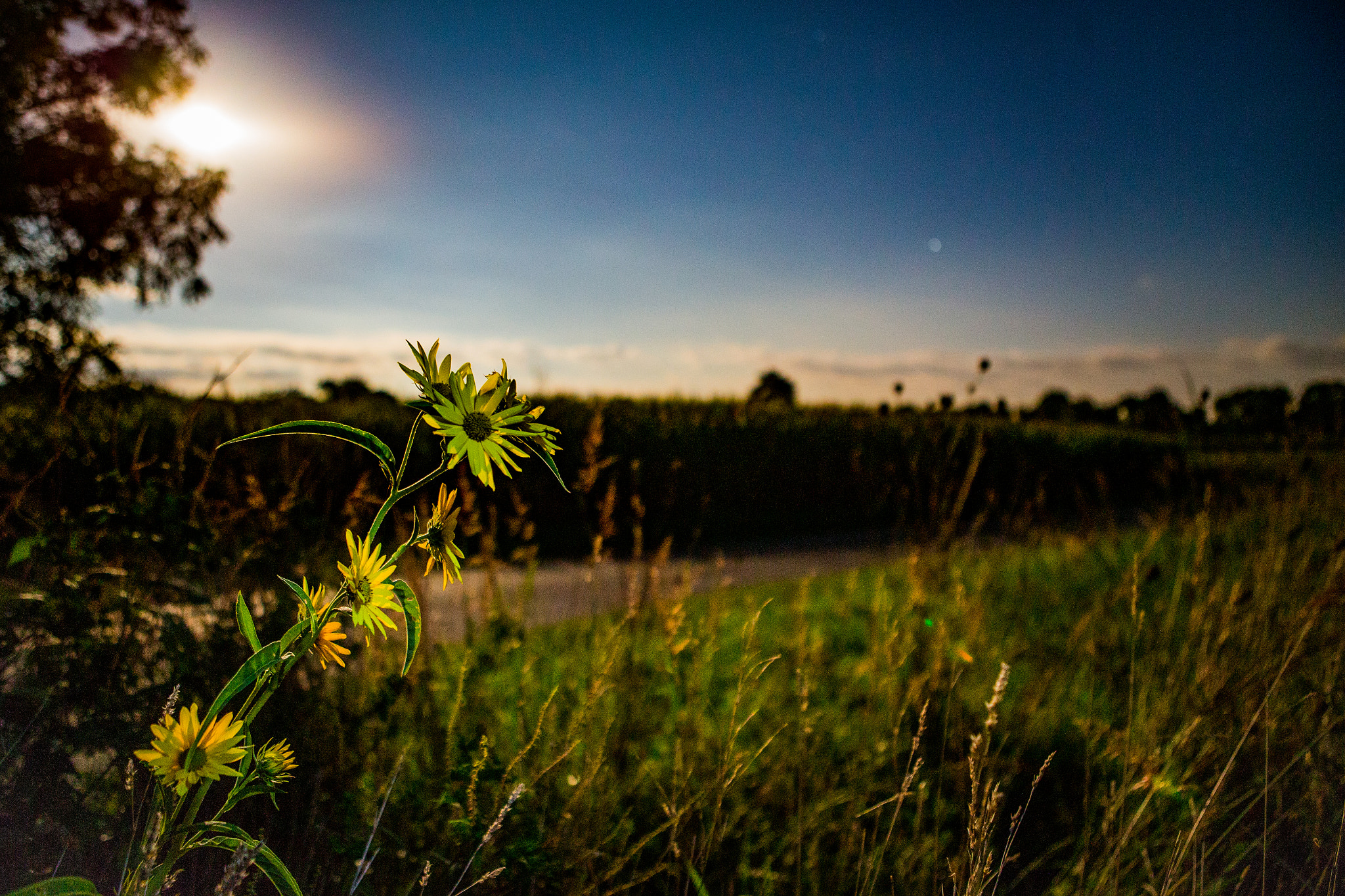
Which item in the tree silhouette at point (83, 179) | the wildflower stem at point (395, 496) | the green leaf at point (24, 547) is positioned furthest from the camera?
the tree silhouette at point (83, 179)

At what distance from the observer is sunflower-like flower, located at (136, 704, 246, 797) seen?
0.68 meters

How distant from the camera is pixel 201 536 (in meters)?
1.86

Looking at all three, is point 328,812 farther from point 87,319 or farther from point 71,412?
point 87,319

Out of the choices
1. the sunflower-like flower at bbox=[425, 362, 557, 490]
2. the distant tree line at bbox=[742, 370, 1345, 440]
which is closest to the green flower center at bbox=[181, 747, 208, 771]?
the sunflower-like flower at bbox=[425, 362, 557, 490]

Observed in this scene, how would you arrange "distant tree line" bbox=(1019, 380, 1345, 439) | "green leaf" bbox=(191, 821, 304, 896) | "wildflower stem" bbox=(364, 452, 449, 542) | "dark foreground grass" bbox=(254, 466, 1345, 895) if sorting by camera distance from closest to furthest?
"wildflower stem" bbox=(364, 452, 449, 542), "green leaf" bbox=(191, 821, 304, 896), "dark foreground grass" bbox=(254, 466, 1345, 895), "distant tree line" bbox=(1019, 380, 1345, 439)

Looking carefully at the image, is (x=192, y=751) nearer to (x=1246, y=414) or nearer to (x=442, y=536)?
(x=442, y=536)

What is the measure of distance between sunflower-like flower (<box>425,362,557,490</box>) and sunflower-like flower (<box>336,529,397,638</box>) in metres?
0.14

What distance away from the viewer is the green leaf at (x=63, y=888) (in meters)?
0.70

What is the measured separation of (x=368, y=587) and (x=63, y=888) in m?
0.40

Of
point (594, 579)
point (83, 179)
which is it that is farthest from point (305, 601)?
point (83, 179)

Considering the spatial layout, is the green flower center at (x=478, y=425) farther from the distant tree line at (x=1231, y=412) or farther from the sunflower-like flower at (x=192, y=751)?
the distant tree line at (x=1231, y=412)

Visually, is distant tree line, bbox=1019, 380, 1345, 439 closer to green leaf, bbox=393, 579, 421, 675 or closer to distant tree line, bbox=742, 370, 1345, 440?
distant tree line, bbox=742, 370, 1345, 440

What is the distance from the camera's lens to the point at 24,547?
1.49 metres

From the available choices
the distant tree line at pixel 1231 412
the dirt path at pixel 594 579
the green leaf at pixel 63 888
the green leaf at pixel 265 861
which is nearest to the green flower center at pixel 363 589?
the green leaf at pixel 265 861
